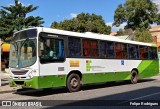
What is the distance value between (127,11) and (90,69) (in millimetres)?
47509

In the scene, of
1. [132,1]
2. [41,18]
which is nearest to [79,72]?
[41,18]

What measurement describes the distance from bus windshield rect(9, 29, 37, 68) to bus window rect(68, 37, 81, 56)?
2.09 metres

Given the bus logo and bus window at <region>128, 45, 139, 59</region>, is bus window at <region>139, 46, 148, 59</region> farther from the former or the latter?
the bus logo

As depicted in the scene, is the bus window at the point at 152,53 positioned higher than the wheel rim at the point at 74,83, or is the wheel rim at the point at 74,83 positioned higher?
the bus window at the point at 152,53

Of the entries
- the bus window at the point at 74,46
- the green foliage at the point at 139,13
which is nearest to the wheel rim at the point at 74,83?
the bus window at the point at 74,46

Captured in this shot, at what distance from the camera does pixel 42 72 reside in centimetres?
1425

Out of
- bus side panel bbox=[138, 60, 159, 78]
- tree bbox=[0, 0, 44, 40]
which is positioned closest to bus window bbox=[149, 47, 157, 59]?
bus side panel bbox=[138, 60, 159, 78]

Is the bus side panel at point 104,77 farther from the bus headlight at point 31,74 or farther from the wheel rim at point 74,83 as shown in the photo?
the bus headlight at point 31,74

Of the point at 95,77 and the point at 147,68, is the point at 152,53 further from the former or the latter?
the point at 95,77

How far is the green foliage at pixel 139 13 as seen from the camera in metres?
60.8

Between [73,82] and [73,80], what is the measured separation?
0.10m

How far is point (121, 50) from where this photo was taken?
20062 mm

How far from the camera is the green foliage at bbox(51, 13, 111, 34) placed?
61.4 meters

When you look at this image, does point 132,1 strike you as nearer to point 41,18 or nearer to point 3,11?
point 41,18
